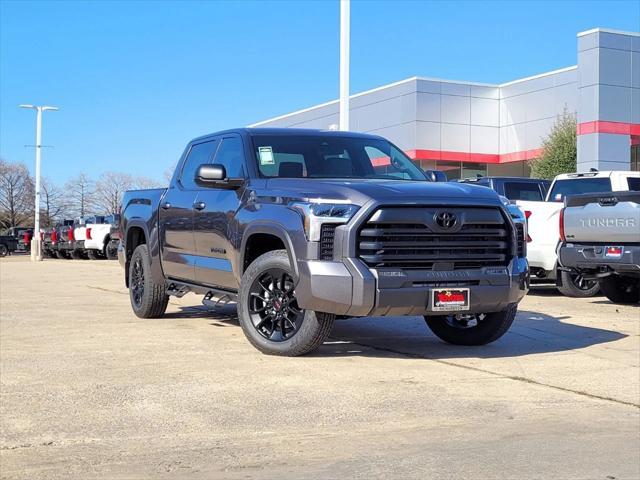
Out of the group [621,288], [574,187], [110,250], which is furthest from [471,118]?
[621,288]

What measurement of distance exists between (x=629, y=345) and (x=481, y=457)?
4.29 meters

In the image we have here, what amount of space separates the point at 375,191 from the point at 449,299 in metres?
1.03

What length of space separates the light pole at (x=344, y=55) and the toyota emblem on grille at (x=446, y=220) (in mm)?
11410

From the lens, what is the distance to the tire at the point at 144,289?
9789mm

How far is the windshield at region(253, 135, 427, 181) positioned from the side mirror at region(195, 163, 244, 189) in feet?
0.90

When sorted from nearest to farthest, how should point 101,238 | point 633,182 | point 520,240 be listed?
point 520,240 → point 633,182 → point 101,238

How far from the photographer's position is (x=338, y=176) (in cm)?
798

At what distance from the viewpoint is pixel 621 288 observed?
40.9 feet

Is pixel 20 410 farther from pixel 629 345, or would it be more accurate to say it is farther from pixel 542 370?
pixel 629 345

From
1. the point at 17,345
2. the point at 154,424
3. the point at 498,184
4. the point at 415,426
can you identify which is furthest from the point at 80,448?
the point at 498,184

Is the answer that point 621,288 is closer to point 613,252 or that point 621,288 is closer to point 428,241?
point 613,252

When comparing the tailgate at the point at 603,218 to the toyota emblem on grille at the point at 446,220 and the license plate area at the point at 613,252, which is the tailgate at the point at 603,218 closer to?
the license plate area at the point at 613,252

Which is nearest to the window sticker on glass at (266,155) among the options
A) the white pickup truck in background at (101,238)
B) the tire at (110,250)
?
the white pickup truck in background at (101,238)

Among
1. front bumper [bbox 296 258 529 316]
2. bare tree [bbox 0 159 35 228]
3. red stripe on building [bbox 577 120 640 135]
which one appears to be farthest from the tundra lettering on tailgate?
bare tree [bbox 0 159 35 228]
